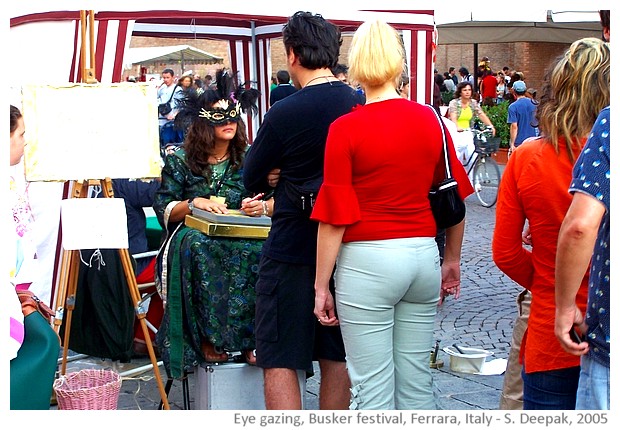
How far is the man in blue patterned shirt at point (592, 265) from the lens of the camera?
6.88ft

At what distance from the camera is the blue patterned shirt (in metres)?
2.09

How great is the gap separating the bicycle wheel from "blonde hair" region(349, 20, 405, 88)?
8398 mm

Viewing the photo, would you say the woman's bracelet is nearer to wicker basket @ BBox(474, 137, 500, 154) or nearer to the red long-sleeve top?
the red long-sleeve top

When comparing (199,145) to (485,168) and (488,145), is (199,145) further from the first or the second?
(485,168)

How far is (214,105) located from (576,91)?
196 centimetres

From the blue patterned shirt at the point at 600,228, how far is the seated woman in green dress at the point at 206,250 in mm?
1877

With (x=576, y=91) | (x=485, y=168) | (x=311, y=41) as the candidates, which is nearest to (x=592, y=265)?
(x=576, y=91)

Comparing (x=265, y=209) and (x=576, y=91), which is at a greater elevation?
(x=576, y=91)

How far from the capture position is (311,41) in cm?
317

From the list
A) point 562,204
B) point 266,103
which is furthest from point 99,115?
point 266,103

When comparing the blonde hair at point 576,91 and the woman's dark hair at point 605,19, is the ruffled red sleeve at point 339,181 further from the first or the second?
the woman's dark hair at point 605,19

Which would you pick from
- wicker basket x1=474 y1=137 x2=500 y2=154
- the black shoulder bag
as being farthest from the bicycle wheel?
the black shoulder bag

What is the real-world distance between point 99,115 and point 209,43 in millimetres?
24846


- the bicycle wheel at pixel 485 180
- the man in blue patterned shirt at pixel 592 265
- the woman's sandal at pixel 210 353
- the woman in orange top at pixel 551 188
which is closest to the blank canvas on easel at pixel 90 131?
the woman's sandal at pixel 210 353
